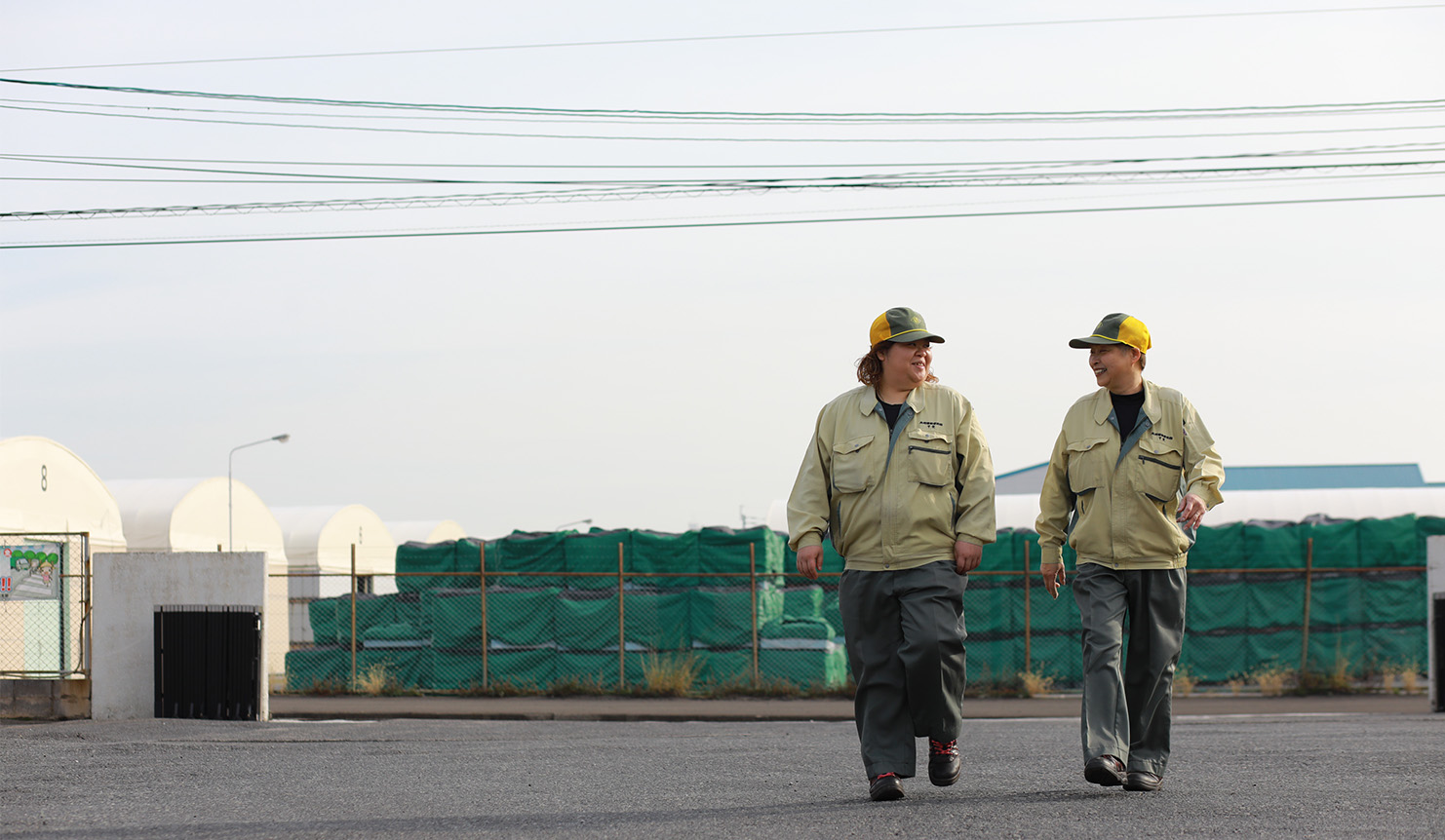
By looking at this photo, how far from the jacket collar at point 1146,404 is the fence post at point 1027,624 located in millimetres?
13294

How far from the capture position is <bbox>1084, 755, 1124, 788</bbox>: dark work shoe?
5.36 m

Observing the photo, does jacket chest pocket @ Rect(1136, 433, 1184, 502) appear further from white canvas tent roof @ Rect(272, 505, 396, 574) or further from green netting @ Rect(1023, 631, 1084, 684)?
white canvas tent roof @ Rect(272, 505, 396, 574)

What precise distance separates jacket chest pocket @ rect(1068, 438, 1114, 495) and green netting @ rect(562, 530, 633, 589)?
14.4 metres

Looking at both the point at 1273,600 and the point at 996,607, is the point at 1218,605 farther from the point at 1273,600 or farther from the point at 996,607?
the point at 996,607

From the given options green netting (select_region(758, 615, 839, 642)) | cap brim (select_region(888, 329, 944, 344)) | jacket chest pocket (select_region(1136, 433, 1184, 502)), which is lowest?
green netting (select_region(758, 615, 839, 642))

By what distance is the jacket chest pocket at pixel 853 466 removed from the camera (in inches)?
219

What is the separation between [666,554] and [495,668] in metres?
2.83

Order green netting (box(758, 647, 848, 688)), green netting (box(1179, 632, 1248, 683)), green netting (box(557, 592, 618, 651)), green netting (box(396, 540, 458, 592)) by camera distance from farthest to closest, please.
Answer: green netting (box(396, 540, 458, 592))
green netting (box(1179, 632, 1248, 683))
green netting (box(557, 592, 618, 651))
green netting (box(758, 647, 848, 688))

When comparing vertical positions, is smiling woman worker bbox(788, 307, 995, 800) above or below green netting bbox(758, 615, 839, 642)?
above

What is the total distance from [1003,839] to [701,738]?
5932mm

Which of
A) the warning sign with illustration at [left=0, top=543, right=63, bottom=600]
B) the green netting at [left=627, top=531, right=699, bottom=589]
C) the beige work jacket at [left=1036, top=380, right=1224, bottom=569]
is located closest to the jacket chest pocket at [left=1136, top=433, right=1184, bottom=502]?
the beige work jacket at [left=1036, top=380, right=1224, bottom=569]

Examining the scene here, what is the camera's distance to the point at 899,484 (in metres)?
5.52

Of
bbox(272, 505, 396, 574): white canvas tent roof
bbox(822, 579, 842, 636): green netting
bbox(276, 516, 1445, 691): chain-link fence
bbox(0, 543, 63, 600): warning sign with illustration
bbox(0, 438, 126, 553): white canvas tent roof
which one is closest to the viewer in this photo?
bbox(0, 543, 63, 600): warning sign with illustration

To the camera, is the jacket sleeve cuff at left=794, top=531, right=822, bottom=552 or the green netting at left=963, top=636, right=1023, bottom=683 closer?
the jacket sleeve cuff at left=794, top=531, right=822, bottom=552
